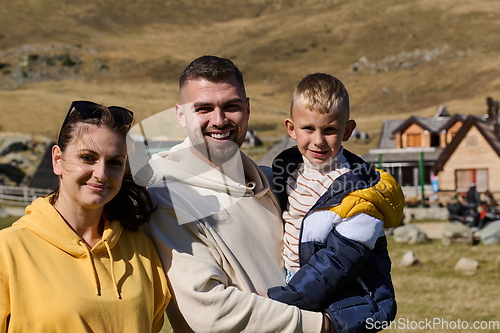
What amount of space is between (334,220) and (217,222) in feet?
2.24

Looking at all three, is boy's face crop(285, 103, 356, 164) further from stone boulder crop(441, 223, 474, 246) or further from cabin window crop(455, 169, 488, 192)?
cabin window crop(455, 169, 488, 192)

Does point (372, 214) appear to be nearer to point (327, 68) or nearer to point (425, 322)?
point (425, 322)

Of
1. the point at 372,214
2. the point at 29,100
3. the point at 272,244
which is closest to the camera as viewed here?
the point at 372,214

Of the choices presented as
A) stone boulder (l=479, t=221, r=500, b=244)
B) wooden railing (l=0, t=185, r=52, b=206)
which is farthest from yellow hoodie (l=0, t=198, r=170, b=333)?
wooden railing (l=0, t=185, r=52, b=206)

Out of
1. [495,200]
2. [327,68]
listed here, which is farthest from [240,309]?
[327,68]

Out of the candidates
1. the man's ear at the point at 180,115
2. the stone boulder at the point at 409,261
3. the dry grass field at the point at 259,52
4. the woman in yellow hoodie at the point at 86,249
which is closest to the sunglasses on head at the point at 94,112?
the woman in yellow hoodie at the point at 86,249

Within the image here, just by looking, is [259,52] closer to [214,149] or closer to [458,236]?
[458,236]

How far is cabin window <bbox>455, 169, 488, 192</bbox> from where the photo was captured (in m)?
23.3

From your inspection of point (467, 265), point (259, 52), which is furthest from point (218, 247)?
point (259, 52)

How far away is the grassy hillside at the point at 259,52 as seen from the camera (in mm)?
67688

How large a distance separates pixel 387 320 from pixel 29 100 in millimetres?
61801

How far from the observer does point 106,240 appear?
94.7 inches

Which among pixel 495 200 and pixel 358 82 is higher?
pixel 358 82

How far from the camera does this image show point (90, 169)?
236 centimetres
